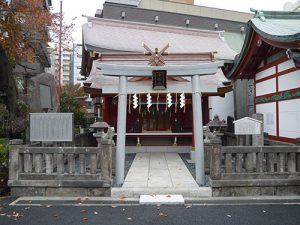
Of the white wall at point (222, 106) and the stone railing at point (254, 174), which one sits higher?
the white wall at point (222, 106)

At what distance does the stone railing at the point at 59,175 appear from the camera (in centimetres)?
761

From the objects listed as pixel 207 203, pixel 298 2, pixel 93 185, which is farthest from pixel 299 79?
pixel 298 2

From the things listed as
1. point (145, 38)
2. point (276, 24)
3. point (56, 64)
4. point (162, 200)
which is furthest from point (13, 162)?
point (56, 64)

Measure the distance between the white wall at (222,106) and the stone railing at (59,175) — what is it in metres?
11.2

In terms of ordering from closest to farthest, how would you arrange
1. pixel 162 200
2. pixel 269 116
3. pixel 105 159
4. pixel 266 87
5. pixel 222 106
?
pixel 162 200
pixel 105 159
pixel 269 116
pixel 266 87
pixel 222 106

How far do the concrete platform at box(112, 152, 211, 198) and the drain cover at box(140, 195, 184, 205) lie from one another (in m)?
0.33

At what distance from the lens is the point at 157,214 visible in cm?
634

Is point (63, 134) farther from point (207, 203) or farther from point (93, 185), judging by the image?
point (207, 203)

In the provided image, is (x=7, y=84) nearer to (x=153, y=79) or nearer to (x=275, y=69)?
(x=153, y=79)

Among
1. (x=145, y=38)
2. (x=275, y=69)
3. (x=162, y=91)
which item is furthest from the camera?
(x=145, y=38)

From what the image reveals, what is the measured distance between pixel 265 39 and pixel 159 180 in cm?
593

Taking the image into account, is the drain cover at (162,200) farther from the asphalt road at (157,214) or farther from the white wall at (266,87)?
the white wall at (266,87)

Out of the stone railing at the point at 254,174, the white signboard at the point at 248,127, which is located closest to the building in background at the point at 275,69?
the white signboard at the point at 248,127

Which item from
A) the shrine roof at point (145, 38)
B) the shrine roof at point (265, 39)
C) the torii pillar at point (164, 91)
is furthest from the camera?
the shrine roof at point (145, 38)
